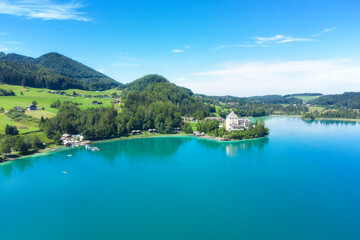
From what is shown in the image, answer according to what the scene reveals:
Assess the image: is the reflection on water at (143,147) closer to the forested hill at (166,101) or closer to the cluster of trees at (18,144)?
the cluster of trees at (18,144)

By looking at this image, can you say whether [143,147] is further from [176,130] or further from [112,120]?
[176,130]

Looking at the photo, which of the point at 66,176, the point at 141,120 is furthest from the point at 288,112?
the point at 66,176

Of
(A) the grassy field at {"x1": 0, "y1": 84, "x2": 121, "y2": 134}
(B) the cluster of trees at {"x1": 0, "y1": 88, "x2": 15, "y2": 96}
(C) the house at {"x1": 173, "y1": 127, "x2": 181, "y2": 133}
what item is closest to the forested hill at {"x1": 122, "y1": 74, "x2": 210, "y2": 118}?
(C) the house at {"x1": 173, "y1": 127, "x2": 181, "y2": 133}

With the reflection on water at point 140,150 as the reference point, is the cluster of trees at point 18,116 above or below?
above

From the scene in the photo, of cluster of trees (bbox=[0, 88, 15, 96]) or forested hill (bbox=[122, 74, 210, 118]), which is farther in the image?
cluster of trees (bbox=[0, 88, 15, 96])

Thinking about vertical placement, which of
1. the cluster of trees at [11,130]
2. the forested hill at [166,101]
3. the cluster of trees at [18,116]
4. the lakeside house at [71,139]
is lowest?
the lakeside house at [71,139]

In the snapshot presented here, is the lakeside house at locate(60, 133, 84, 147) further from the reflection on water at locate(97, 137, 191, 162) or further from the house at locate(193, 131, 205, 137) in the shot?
the house at locate(193, 131, 205, 137)

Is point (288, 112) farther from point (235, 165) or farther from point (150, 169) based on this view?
point (150, 169)

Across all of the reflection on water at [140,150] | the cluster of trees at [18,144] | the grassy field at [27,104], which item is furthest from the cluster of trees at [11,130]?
the reflection on water at [140,150]

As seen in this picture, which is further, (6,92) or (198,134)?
(6,92)

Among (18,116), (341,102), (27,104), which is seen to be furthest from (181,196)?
(341,102)
